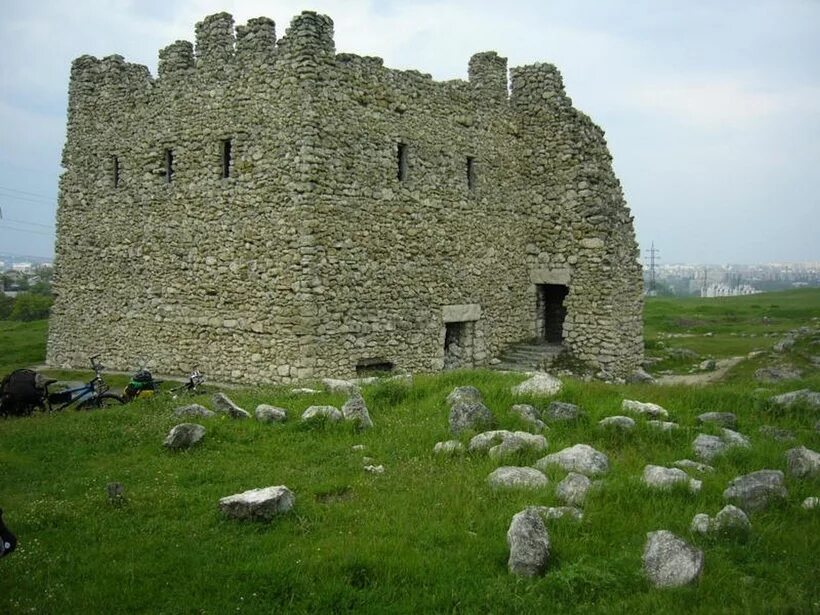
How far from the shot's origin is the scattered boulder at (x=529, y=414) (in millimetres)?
10023

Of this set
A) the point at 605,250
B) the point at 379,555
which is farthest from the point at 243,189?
the point at 379,555

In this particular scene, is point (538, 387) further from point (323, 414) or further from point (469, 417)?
point (323, 414)

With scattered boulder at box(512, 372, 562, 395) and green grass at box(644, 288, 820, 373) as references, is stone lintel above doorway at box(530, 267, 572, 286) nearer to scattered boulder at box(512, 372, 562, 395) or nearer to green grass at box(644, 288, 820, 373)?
green grass at box(644, 288, 820, 373)

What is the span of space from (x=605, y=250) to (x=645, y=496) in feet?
47.3

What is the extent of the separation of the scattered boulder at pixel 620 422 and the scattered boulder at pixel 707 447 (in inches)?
33.8

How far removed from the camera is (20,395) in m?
13.1

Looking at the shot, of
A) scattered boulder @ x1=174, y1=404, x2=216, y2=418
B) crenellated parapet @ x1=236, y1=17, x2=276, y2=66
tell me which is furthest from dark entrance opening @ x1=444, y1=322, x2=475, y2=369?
scattered boulder @ x1=174, y1=404, x2=216, y2=418

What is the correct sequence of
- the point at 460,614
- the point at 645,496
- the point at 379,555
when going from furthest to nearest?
the point at 645,496
the point at 379,555
the point at 460,614

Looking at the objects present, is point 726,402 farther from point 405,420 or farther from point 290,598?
point 290,598

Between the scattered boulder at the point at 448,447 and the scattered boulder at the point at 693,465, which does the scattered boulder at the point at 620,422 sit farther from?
the scattered boulder at the point at 448,447

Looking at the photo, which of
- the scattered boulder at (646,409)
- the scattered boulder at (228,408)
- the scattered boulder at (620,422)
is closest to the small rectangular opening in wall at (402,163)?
the scattered boulder at (228,408)

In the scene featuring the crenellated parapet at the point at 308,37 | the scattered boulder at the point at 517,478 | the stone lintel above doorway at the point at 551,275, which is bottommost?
the scattered boulder at the point at 517,478

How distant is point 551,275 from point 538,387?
11103mm

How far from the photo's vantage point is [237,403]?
1238 cm
